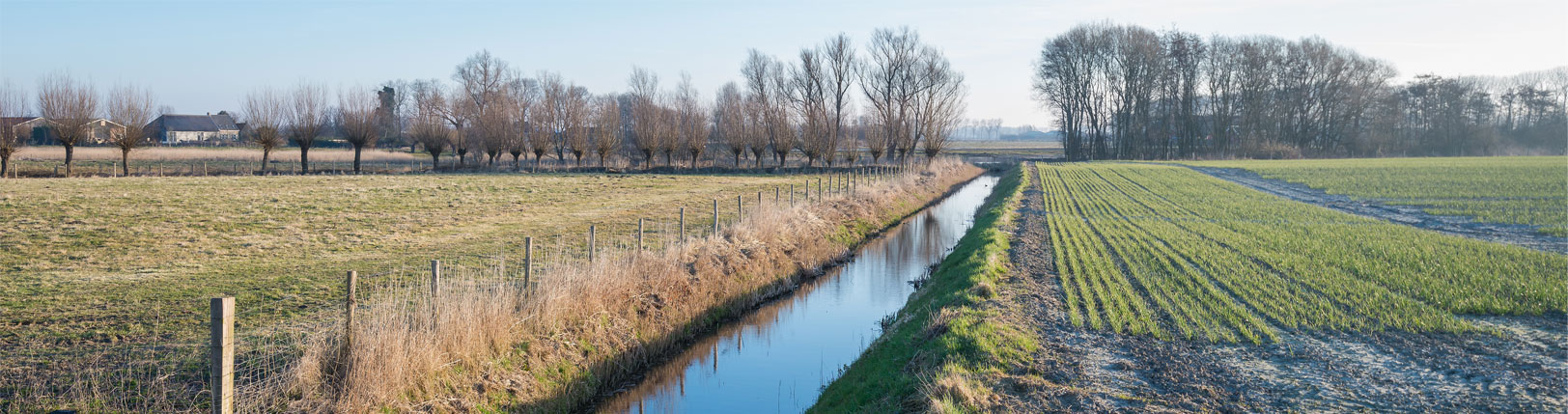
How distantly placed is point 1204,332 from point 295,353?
8947mm

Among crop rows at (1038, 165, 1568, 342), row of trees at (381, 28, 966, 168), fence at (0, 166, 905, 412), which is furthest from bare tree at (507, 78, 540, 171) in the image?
fence at (0, 166, 905, 412)

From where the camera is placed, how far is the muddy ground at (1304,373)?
707 centimetres

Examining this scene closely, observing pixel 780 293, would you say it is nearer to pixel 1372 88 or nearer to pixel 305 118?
pixel 305 118

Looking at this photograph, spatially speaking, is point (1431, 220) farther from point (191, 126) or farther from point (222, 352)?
point (191, 126)

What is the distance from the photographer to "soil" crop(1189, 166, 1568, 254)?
17.1 meters

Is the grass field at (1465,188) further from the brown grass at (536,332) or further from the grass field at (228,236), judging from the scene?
the grass field at (228,236)

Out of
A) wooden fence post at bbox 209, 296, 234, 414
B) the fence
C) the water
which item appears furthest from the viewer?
the water

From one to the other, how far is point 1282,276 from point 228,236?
60.1 feet

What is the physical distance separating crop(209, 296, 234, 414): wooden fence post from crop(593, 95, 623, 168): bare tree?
49.3 m

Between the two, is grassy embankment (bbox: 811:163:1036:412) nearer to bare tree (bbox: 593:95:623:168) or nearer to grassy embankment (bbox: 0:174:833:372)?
grassy embankment (bbox: 0:174:833:372)

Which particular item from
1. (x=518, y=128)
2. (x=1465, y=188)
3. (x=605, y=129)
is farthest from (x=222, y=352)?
(x=518, y=128)

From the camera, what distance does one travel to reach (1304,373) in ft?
26.0

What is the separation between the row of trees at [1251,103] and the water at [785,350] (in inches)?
2631

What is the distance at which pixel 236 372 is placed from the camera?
23.4 feet
